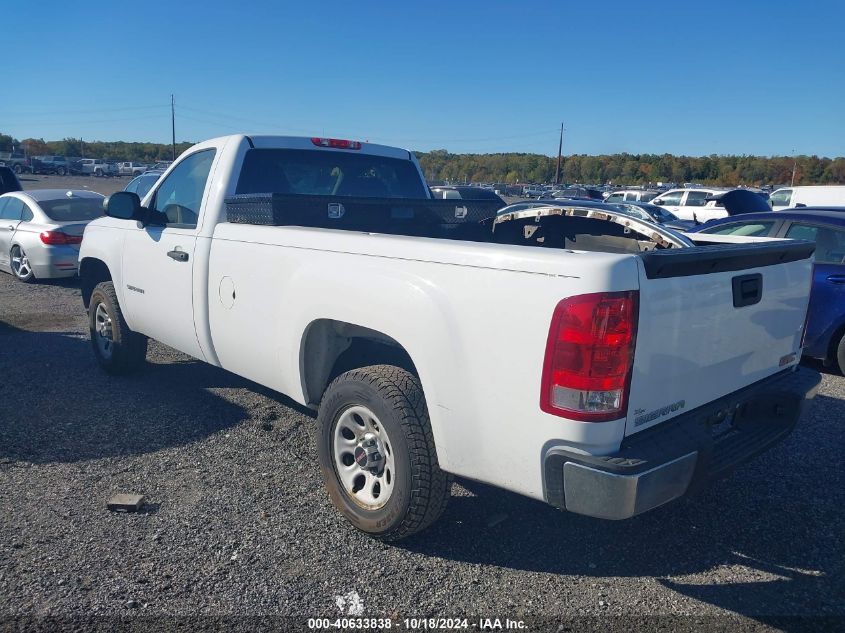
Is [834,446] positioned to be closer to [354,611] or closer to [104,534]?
[354,611]

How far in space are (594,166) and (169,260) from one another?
307 ft

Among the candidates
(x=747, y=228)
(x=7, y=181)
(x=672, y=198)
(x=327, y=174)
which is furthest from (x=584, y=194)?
(x=327, y=174)

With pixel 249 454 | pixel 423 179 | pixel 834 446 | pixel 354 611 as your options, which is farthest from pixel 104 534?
pixel 834 446

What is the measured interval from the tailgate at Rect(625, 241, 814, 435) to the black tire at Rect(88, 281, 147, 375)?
14.6 feet

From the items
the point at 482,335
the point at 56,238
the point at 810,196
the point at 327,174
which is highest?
the point at 810,196

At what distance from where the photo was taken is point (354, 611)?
294cm

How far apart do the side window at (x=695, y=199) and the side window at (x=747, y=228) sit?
20199 millimetres

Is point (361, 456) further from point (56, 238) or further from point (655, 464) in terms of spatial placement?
point (56, 238)

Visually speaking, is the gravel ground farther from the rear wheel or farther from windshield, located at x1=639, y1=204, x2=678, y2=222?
windshield, located at x1=639, y1=204, x2=678, y2=222

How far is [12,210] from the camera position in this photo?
11680mm

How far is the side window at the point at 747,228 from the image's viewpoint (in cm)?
789

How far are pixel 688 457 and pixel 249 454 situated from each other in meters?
2.80

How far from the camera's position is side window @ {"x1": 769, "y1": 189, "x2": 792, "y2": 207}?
885 inches

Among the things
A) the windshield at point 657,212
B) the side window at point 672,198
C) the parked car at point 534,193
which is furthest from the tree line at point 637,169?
the windshield at point 657,212
